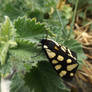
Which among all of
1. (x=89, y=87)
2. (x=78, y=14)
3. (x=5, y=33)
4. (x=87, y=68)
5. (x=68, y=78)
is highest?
(x=5, y=33)

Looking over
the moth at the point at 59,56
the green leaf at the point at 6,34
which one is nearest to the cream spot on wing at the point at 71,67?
the moth at the point at 59,56

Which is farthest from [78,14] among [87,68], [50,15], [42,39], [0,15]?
[42,39]

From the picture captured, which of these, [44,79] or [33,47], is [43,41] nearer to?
[33,47]

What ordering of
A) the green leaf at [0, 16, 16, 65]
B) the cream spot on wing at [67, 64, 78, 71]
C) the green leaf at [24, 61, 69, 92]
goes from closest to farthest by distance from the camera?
the green leaf at [0, 16, 16, 65], the cream spot on wing at [67, 64, 78, 71], the green leaf at [24, 61, 69, 92]

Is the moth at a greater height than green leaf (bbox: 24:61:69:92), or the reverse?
the moth

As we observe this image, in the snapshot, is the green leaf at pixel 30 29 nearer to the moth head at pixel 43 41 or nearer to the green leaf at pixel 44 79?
the moth head at pixel 43 41

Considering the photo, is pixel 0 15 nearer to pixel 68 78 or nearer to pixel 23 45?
pixel 23 45

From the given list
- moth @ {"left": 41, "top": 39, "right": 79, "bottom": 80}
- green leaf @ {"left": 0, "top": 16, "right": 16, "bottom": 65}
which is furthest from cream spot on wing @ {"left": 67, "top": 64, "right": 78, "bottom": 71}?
green leaf @ {"left": 0, "top": 16, "right": 16, "bottom": 65}

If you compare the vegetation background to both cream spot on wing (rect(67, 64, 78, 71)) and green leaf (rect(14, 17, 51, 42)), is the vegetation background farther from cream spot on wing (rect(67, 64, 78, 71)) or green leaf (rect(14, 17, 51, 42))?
cream spot on wing (rect(67, 64, 78, 71))
